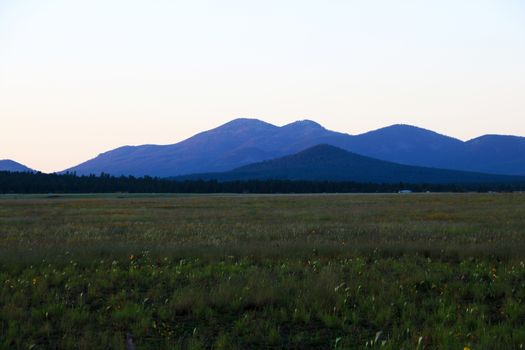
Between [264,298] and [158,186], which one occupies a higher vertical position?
[158,186]

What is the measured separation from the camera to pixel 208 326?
10188 millimetres

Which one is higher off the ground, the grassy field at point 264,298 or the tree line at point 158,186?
the tree line at point 158,186

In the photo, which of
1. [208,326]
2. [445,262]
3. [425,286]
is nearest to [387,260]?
[445,262]

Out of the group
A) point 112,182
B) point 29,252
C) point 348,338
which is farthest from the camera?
point 112,182

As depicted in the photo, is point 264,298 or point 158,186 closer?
point 264,298

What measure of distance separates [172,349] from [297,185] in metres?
148

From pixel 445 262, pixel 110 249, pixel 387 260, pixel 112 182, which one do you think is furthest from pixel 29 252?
pixel 112 182

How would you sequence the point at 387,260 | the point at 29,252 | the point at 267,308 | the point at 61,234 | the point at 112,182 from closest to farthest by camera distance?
the point at 267,308 < the point at 387,260 < the point at 29,252 < the point at 61,234 < the point at 112,182

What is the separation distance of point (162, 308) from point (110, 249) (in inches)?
301

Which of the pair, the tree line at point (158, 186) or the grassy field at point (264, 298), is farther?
the tree line at point (158, 186)

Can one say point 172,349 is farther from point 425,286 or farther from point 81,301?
point 425,286

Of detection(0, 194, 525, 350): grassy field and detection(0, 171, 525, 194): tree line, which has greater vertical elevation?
detection(0, 171, 525, 194): tree line

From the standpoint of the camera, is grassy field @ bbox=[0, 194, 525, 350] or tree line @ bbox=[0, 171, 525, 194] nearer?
grassy field @ bbox=[0, 194, 525, 350]

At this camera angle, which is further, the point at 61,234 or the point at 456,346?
the point at 61,234
